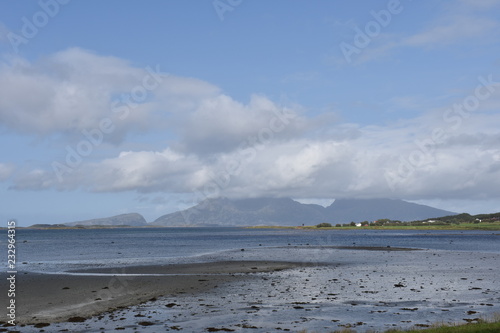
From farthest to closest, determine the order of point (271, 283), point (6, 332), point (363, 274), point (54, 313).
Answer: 1. point (363, 274)
2. point (271, 283)
3. point (54, 313)
4. point (6, 332)

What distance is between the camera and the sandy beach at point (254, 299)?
88.8 feet

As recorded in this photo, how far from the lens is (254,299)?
35.6 m

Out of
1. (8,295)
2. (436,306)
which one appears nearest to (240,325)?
(436,306)

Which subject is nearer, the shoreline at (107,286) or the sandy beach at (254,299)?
the sandy beach at (254,299)

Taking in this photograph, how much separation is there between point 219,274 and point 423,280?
22194 millimetres

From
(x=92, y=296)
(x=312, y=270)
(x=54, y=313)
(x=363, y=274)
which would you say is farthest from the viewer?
(x=312, y=270)

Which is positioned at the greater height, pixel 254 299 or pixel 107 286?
pixel 107 286

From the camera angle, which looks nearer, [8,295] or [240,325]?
[240,325]

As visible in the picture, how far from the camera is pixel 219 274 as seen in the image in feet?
177

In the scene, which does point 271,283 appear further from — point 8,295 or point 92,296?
point 8,295

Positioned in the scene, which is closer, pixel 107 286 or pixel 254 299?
pixel 254 299

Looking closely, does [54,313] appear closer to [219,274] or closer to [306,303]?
[306,303]

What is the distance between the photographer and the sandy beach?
2706 centimetres

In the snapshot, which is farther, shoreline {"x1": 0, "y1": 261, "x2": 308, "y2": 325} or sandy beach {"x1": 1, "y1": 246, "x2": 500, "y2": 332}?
shoreline {"x1": 0, "y1": 261, "x2": 308, "y2": 325}
